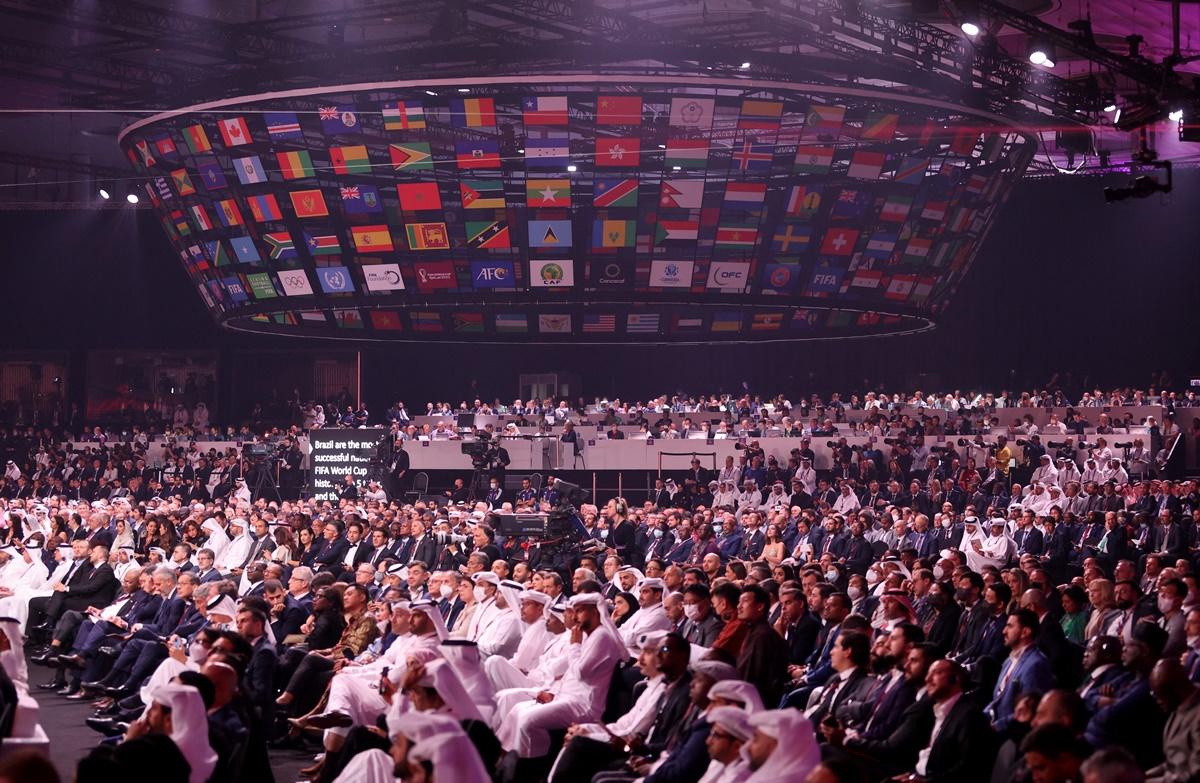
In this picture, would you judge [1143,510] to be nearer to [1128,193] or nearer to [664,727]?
[1128,193]

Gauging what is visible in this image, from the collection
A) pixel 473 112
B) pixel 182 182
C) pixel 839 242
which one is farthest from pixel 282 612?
pixel 182 182

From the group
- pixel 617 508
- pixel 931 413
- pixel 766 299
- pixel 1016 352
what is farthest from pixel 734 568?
pixel 1016 352

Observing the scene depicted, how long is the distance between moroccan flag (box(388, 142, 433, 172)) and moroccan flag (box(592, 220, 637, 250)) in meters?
3.95

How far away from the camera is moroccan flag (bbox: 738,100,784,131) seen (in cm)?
2702

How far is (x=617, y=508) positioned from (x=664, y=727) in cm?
1064

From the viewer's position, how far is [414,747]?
4922mm

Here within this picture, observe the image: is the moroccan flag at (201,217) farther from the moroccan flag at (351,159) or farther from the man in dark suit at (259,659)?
the man in dark suit at (259,659)

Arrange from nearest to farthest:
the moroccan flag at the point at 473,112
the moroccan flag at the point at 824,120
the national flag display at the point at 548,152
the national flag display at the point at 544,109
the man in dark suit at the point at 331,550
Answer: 1. the man in dark suit at the point at 331,550
2. the national flag display at the point at 544,109
3. the moroccan flag at the point at 473,112
4. the moroccan flag at the point at 824,120
5. the national flag display at the point at 548,152

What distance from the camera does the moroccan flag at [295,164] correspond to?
28.6 m

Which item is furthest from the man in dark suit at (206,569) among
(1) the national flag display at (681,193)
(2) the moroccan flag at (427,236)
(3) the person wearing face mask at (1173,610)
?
(1) the national flag display at (681,193)

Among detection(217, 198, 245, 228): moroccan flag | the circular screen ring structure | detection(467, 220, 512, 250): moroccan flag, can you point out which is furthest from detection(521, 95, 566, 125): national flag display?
detection(217, 198, 245, 228): moroccan flag

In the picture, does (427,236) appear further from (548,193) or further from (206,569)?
(206,569)

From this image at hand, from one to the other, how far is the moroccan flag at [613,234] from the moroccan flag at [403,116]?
14.8 feet

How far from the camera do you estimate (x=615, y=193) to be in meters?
28.6
